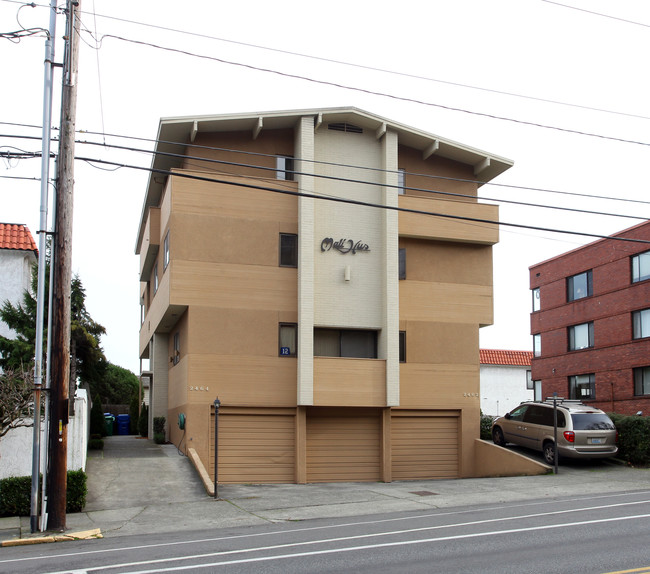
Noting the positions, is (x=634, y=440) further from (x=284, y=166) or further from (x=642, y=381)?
(x=284, y=166)

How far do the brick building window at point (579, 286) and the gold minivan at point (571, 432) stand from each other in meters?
14.6

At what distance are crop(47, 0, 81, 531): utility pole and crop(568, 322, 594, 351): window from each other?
1130 inches

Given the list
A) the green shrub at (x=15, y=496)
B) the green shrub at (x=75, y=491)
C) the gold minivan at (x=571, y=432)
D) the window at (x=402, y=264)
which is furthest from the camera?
the window at (x=402, y=264)

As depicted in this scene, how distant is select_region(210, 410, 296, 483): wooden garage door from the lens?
23.3 metres

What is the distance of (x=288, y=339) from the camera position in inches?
952

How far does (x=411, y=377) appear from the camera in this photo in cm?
2533

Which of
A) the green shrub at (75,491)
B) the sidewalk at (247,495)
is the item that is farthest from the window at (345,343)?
the green shrub at (75,491)

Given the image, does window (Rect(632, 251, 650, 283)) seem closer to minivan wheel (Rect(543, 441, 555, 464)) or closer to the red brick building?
the red brick building

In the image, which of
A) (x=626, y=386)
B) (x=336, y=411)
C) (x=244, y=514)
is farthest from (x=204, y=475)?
(x=626, y=386)

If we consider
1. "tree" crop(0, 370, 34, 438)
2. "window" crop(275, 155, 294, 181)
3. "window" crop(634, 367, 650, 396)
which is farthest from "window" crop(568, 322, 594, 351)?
"tree" crop(0, 370, 34, 438)

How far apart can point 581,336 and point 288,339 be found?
789 inches

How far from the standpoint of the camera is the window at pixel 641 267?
33.6m

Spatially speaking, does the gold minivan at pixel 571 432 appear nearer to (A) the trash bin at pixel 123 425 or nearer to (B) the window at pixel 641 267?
(B) the window at pixel 641 267

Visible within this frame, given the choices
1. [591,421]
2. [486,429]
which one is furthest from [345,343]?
[591,421]
